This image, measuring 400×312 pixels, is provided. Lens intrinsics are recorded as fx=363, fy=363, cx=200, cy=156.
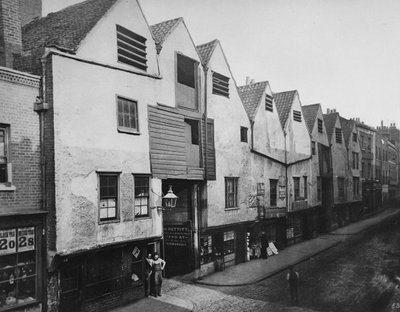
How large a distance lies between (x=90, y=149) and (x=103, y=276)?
4.74m

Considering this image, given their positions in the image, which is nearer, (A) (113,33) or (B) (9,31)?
(B) (9,31)

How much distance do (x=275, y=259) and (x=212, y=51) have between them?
1316 centimetres

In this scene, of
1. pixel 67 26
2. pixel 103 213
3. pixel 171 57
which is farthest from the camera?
pixel 171 57

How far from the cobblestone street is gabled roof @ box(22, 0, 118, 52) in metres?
11.2

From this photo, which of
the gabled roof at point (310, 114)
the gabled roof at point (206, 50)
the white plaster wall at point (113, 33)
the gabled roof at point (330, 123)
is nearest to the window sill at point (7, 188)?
the white plaster wall at point (113, 33)

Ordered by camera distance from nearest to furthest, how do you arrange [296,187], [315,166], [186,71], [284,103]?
[186,71] < [296,187] < [284,103] < [315,166]

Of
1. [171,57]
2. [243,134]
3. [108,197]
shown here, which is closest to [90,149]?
[108,197]

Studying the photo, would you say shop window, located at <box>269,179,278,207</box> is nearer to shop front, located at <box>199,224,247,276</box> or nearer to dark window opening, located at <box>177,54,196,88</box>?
shop front, located at <box>199,224,247,276</box>

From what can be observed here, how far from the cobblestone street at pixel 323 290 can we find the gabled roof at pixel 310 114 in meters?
13.4

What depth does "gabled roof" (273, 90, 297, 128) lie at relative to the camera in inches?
1109

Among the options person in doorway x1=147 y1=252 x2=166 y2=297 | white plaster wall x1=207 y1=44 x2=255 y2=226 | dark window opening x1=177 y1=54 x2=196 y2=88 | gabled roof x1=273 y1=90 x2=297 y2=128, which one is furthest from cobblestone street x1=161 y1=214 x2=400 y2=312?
gabled roof x1=273 y1=90 x2=297 y2=128

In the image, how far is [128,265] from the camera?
1454 centimetres

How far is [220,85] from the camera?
20.8 meters

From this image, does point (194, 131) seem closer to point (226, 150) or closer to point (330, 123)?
point (226, 150)
